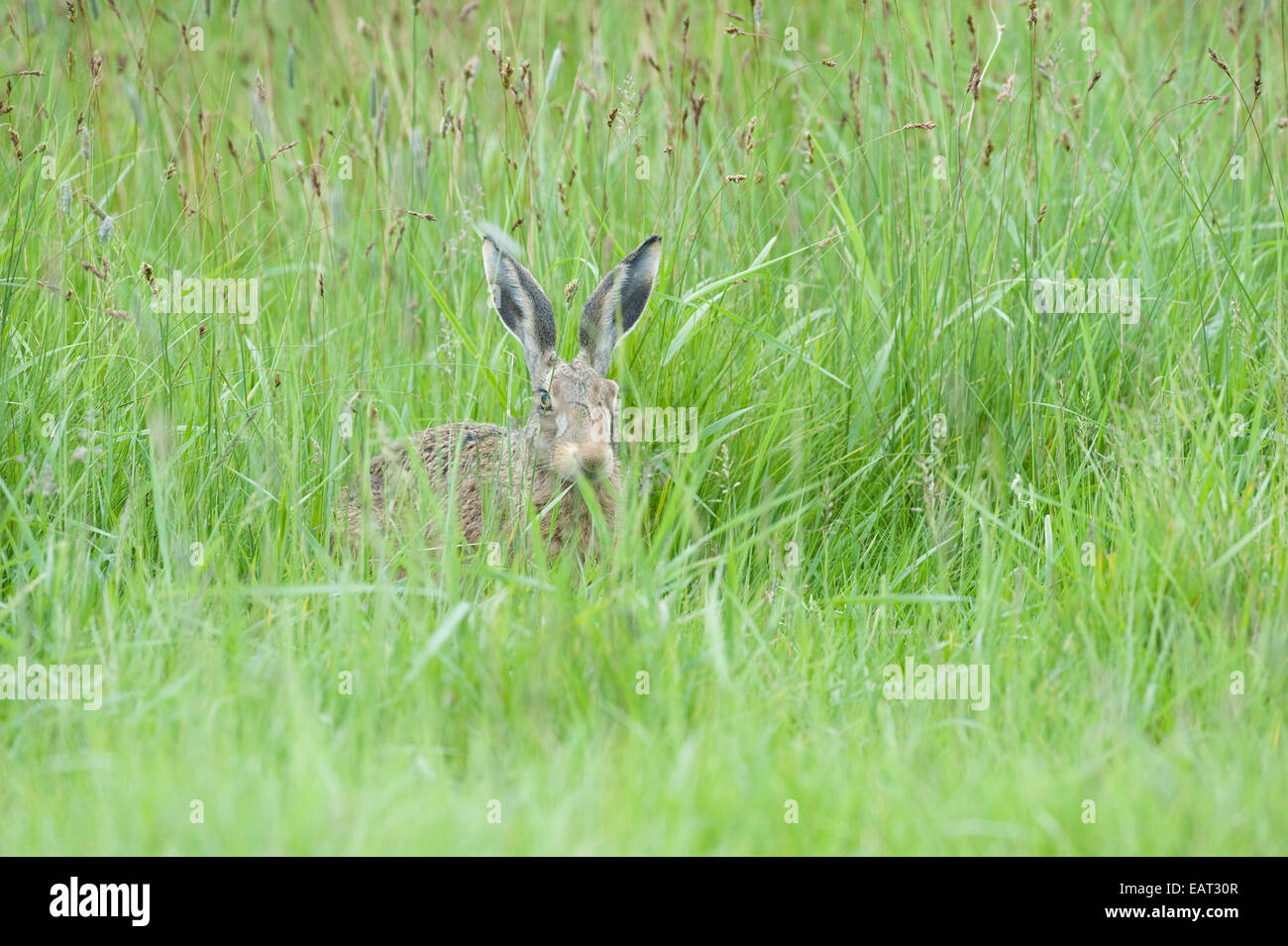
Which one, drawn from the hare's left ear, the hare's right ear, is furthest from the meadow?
the hare's left ear

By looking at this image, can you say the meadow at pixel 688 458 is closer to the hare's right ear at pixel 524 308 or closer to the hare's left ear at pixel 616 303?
the hare's right ear at pixel 524 308

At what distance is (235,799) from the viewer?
3066mm

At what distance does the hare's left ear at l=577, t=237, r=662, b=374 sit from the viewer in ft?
16.2

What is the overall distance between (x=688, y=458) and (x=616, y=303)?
2.04ft

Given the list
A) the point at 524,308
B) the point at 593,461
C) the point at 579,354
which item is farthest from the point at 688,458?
the point at 524,308

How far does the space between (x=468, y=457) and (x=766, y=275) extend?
54.4 inches

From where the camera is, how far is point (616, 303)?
5008 millimetres

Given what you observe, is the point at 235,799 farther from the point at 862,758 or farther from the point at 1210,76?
the point at 1210,76

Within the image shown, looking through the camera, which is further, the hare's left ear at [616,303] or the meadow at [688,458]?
the hare's left ear at [616,303]

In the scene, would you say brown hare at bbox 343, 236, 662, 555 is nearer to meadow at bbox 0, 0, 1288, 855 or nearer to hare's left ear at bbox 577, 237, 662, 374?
hare's left ear at bbox 577, 237, 662, 374

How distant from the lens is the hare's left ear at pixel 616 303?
4.93 m

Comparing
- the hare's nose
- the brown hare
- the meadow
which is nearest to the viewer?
the meadow

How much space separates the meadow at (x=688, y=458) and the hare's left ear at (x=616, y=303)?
0.31 metres

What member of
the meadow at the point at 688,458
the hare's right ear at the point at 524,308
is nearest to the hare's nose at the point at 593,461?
the meadow at the point at 688,458
